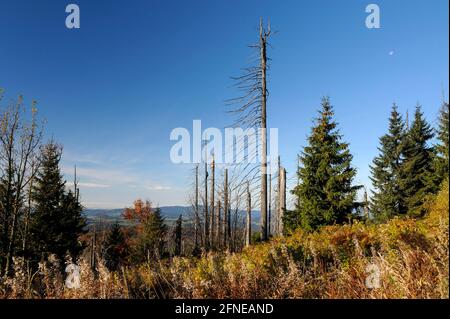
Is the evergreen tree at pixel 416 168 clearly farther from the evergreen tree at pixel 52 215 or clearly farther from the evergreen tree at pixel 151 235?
the evergreen tree at pixel 151 235

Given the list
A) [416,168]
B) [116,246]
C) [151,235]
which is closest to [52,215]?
[151,235]

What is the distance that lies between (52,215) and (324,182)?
2091 cm

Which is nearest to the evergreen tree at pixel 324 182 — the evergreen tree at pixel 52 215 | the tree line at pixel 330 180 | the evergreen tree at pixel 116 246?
the tree line at pixel 330 180

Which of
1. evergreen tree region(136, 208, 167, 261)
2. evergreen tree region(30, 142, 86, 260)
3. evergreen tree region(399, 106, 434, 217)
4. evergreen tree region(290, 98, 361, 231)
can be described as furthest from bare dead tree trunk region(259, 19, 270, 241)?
evergreen tree region(136, 208, 167, 261)

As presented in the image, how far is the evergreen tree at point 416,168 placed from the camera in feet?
40.9

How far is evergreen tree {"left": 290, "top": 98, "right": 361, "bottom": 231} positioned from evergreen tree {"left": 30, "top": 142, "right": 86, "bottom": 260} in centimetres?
1762

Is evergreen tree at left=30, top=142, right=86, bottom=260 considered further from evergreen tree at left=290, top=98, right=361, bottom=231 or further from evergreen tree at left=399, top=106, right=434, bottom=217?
evergreen tree at left=399, top=106, right=434, bottom=217

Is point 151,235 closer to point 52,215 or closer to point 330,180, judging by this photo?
point 52,215

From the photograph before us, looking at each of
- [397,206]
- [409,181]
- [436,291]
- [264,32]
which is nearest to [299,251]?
[436,291]

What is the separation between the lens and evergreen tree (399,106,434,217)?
1248cm

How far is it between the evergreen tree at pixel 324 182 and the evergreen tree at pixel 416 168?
3.00m

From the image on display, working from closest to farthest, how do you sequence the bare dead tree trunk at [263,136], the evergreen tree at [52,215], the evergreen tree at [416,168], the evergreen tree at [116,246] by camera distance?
1. the evergreen tree at [416,168]
2. the bare dead tree trunk at [263,136]
3. the evergreen tree at [52,215]
4. the evergreen tree at [116,246]

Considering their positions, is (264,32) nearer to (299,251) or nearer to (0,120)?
(299,251)
